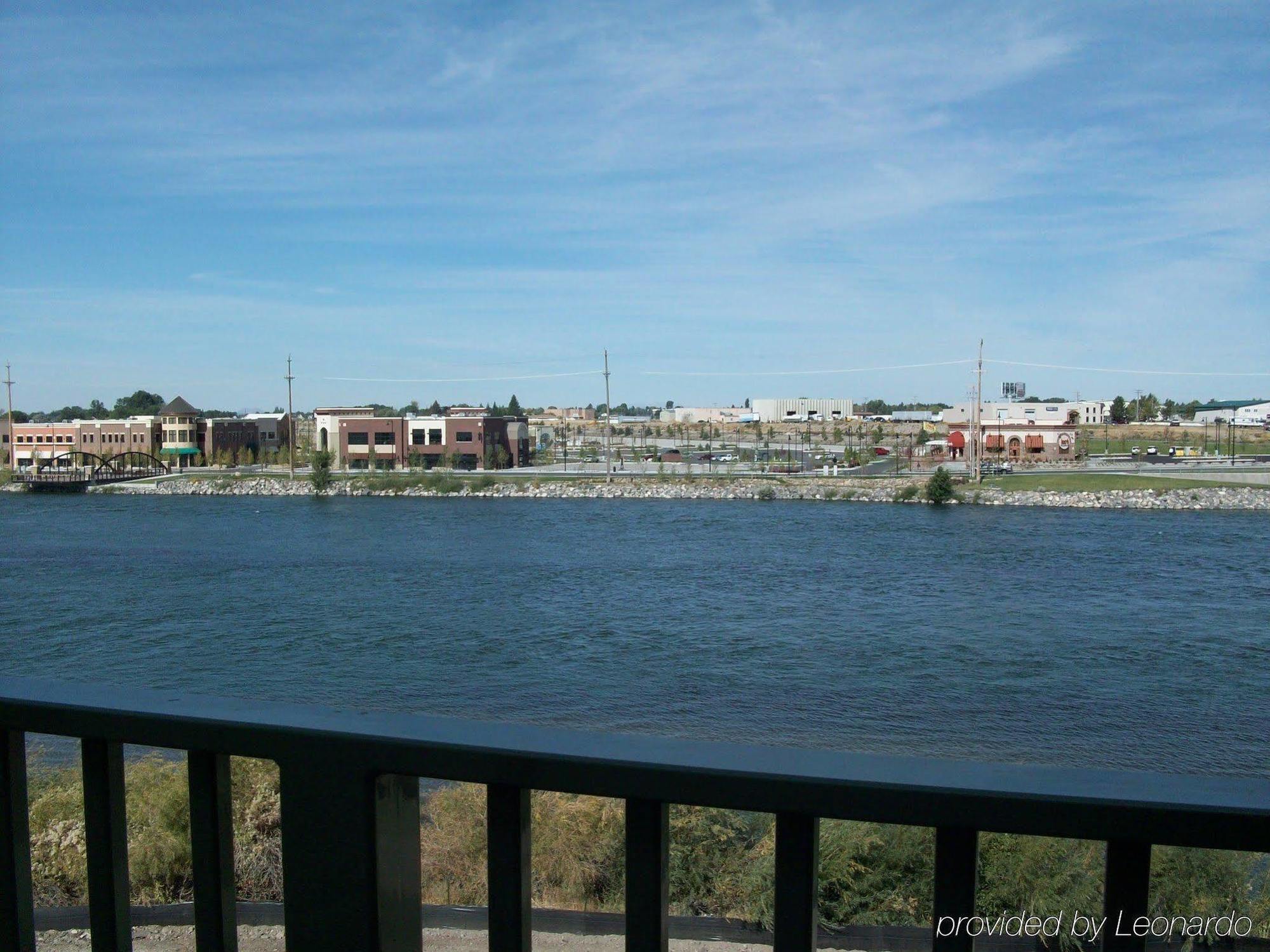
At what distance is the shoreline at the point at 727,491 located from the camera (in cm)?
2794

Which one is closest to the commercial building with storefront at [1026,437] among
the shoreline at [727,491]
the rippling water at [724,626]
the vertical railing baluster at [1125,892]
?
the shoreline at [727,491]

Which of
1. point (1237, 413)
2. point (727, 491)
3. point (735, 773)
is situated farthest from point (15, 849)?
point (1237, 413)

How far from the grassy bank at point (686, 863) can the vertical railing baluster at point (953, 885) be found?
2.02 meters

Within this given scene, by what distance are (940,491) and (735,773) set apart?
29.2 metres

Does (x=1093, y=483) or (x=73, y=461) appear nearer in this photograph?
(x=1093, y=483)

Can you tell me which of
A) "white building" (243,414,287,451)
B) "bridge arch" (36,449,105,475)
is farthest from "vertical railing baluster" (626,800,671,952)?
"white building" (243,414,287,451)

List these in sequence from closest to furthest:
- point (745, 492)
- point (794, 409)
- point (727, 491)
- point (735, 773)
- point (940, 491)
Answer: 1. point (735, 773)
2. point (940, 491)
3. point (745, 492)
4. point (727, 491)
5. point (794, 409)

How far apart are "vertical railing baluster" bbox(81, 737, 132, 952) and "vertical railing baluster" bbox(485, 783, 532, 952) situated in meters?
0.28

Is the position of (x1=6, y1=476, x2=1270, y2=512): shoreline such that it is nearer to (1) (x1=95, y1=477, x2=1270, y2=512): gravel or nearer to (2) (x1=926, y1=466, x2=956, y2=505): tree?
(1) (x1=95, y1=477, x2=1270, y2=512): gravel

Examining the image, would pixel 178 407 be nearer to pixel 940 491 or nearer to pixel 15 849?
pixel 940 491

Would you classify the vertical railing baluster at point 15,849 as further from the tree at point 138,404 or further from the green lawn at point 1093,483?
the tree at point 138,404

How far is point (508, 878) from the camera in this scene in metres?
0.68

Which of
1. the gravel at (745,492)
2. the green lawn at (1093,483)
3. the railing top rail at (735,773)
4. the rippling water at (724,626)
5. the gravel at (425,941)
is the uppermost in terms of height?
the railing top rail at (735,773)

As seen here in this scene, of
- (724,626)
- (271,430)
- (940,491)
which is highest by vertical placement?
(271,430)
